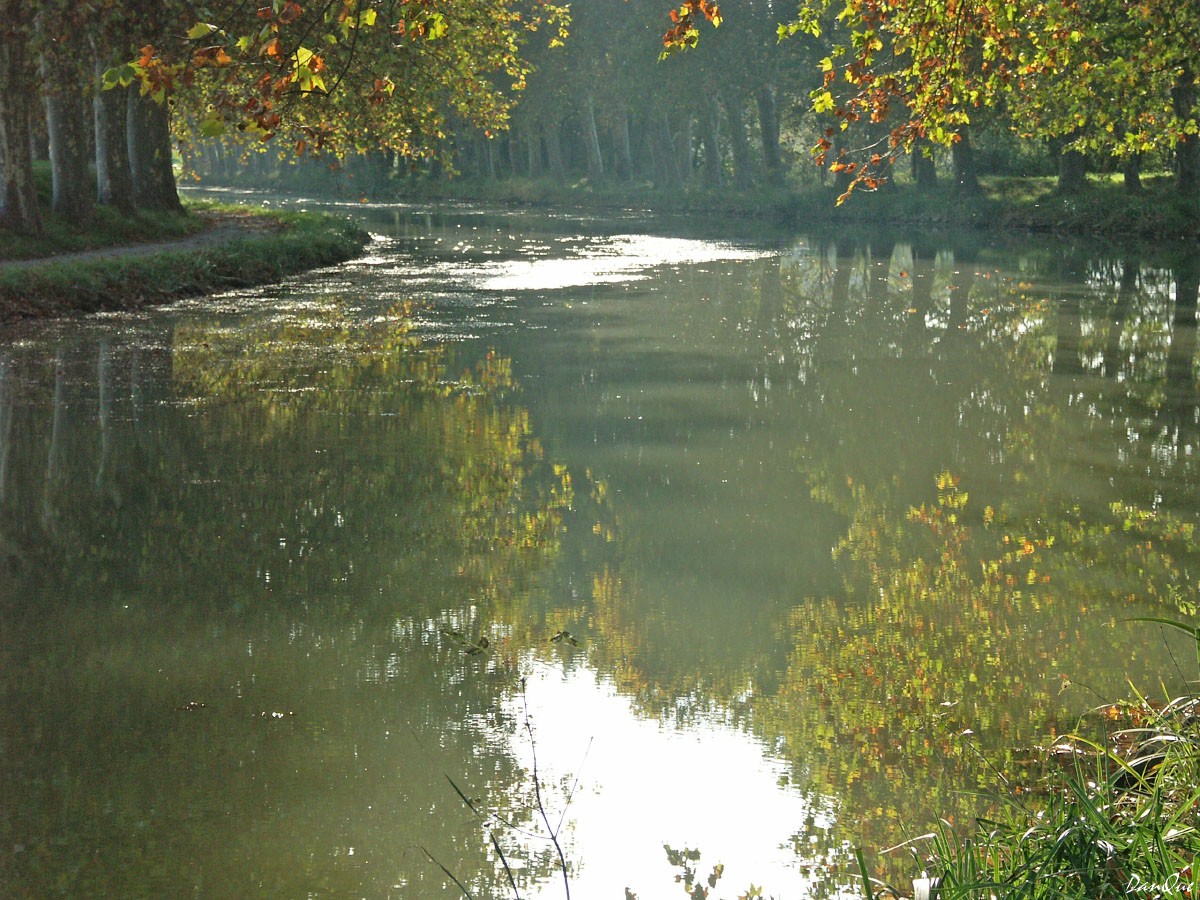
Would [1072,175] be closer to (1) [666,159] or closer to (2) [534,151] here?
(1) [666,159]

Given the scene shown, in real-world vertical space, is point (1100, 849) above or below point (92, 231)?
below

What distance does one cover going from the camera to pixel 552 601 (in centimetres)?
870

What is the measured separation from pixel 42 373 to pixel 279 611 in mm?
9591

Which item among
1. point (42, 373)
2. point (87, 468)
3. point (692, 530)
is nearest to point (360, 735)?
point (692, 530)

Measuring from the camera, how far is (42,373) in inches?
661

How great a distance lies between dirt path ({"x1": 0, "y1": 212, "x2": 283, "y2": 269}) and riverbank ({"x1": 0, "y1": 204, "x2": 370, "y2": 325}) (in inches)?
0.9

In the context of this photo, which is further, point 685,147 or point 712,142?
point 685,147

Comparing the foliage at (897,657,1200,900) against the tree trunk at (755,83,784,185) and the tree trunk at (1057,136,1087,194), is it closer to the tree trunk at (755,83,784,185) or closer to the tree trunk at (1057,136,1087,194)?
the tree trunk at (1057,136,1087,194)

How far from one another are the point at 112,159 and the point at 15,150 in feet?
21.1

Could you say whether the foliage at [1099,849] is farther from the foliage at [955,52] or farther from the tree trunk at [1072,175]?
the tree trunk at [1072,175]

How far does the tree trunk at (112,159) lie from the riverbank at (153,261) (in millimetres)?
858

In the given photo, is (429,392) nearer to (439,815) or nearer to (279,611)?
(279,611)

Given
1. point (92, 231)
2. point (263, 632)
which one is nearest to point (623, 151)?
point (92, 231)

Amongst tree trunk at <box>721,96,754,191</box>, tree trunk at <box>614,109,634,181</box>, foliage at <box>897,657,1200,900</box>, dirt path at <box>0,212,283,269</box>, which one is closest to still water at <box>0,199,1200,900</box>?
foliage at <box>897,657,1200,900</box>
